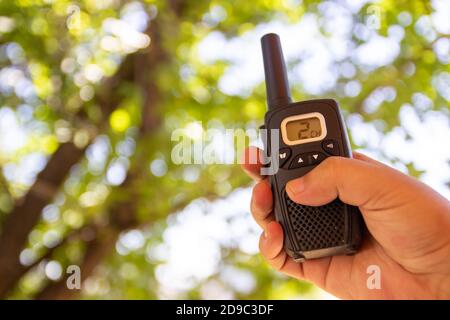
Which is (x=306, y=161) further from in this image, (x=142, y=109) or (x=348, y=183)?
(x=142, y=109)

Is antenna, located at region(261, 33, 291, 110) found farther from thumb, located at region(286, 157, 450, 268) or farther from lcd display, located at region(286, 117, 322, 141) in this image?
thumb, located at region(286, 157, 450, 268)

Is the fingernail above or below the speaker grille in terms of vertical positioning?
above

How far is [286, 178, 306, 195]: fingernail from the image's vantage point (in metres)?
0.85

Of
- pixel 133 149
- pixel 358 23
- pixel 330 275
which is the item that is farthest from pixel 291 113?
pixel 133 149

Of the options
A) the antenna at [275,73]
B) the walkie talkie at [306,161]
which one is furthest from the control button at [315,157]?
the antenna at [275,73]

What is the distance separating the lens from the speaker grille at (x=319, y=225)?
851mm

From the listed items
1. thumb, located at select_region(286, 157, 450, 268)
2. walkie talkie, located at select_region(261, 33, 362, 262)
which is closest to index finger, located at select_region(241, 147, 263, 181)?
walkie talkie, located at select_region(261, 33, 362, 262)

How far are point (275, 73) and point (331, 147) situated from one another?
0.59 ft

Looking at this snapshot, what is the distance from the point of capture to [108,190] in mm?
1937

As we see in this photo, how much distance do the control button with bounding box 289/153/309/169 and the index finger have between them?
90 millimetres

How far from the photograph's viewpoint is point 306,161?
2.93ft

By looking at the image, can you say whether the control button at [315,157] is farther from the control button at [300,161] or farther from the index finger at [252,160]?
the index finger at [252,160]
